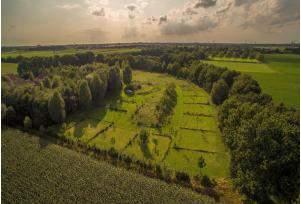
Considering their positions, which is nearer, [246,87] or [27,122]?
[27,122]

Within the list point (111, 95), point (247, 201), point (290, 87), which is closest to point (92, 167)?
point (247, 201)

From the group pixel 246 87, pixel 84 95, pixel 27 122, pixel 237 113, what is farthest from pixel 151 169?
pixel 84 95

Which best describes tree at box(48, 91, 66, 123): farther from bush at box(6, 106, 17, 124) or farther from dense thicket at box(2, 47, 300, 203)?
bush at box(6, 106, 17, 124)

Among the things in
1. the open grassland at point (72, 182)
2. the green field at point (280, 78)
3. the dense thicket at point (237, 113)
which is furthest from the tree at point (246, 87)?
the open grassland at point (72, 182)

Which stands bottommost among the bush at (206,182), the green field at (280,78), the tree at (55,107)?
the bush at (206,182)

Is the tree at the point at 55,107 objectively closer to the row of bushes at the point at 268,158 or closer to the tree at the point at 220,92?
the row of bushes at the point at 268,158

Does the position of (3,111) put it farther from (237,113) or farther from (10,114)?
(237,113)

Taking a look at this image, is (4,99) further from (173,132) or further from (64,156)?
(173,132)
